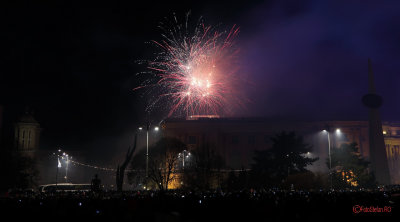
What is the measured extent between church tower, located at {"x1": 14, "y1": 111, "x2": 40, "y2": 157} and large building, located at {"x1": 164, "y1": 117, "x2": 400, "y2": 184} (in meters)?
31.5

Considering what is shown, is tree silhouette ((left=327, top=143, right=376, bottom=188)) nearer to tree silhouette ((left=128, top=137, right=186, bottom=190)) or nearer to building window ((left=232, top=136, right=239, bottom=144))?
tree silhouette ((left=128, top=137, right=186, bottom=190))

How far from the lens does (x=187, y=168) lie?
60.9 meters

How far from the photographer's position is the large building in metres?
92.2

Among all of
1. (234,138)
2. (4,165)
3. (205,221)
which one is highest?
(234,138)

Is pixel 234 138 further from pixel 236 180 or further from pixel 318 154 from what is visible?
pixel 236 180

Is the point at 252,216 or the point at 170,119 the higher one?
the point at 170,119

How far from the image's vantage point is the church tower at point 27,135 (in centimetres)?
7412

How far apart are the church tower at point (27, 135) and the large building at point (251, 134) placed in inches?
1242

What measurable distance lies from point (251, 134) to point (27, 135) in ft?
174

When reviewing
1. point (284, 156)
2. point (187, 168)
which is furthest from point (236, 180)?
point (187, 168)

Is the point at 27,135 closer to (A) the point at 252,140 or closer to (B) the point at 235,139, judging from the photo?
(B) the point at 235,139

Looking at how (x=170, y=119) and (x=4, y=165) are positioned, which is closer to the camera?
(x=4, y=165)

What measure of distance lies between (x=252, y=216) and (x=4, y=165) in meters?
51.6

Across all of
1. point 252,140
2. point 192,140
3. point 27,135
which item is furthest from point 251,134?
point 27,135
